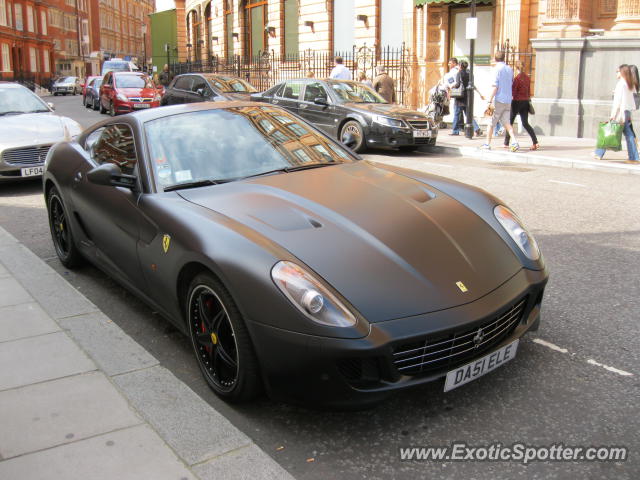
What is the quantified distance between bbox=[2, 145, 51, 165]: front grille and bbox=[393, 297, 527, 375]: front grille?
8.26 m

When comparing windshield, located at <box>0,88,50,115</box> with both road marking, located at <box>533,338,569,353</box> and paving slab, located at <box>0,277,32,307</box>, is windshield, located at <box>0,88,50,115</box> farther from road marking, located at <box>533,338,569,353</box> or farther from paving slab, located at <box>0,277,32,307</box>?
road marking, located at <box>533,338,569,353</box>

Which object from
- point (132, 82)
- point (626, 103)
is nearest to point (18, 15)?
point (132, 82)

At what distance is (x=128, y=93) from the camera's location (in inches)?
904

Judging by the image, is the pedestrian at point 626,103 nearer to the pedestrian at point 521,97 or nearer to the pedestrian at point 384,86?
the pedestrian at point 521,97

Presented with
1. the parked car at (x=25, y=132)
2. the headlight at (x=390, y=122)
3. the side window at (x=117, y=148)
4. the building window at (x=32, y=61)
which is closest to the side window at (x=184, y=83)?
the headlight at (x=390, y=122)

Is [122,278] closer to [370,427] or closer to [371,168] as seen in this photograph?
[371,168]

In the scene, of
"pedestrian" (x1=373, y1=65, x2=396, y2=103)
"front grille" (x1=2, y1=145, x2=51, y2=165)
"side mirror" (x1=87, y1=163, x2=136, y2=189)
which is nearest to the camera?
"side mirror" (x1=87, y1=163, x2=136, y2=189)

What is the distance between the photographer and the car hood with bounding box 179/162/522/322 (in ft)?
9.93

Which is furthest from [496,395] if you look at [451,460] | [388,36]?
[388,36]

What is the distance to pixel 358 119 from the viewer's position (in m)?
14.0

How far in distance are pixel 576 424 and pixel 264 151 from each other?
2.50 m

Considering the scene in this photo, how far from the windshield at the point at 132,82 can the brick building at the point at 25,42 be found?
4566 cm

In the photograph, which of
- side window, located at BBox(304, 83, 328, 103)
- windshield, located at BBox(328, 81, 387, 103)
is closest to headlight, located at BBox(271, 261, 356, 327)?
windshield, located at BBox(328, 81, 387, 103)

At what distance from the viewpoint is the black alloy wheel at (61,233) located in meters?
5.57
